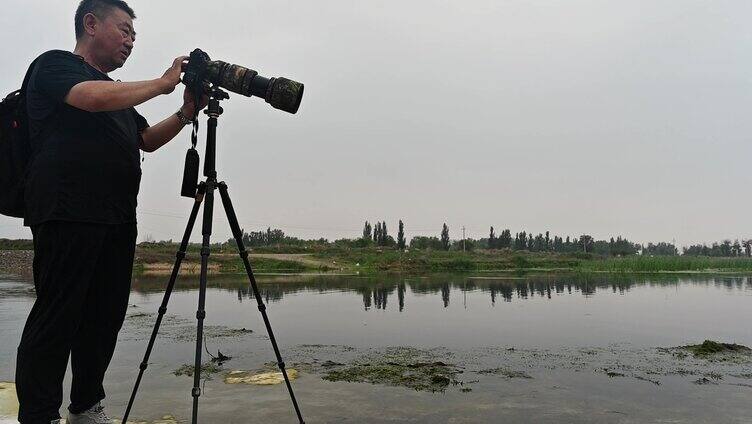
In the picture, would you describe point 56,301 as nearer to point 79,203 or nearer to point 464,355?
point 79,203

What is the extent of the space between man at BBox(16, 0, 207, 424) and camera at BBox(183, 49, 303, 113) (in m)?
0.20

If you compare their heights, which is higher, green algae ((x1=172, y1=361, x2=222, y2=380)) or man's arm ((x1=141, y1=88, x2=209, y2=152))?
man's arm ((x1=141, y1=88, x2=209, y2=152))

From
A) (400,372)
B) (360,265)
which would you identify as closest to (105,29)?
(400,372)

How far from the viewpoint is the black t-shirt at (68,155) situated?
210 centimetres

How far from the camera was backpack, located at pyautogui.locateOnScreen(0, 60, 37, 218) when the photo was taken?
2180 mm

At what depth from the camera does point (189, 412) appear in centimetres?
422

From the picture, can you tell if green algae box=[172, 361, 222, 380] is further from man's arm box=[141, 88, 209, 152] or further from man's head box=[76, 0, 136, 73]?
man's head box=[76, 0, 136, 73]

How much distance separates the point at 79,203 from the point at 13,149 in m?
0.41

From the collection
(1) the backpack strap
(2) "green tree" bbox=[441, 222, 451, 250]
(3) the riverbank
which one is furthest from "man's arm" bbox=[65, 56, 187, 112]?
(2) "green tree" bbox=[441, 222, 451, 250]

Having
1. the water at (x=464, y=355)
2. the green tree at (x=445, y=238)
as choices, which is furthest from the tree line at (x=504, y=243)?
the water at (x=464, y=355)

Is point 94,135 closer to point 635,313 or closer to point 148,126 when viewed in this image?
point 148,126

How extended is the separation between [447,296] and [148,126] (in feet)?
50.0

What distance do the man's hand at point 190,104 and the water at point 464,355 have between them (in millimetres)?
2567

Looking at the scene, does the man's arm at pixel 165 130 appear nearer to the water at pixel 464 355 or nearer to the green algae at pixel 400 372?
the water at pixel 464 355
